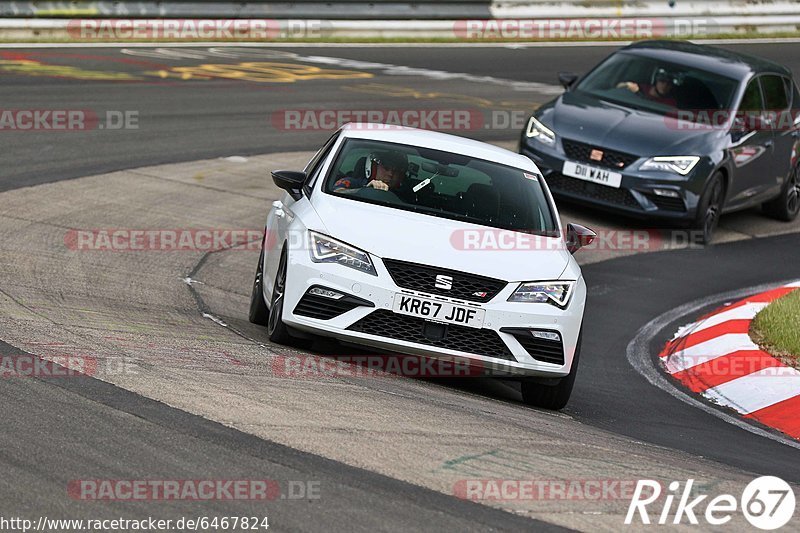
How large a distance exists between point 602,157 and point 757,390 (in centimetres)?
522

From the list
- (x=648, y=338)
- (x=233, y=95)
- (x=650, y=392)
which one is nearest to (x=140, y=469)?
(x=650, y=392)

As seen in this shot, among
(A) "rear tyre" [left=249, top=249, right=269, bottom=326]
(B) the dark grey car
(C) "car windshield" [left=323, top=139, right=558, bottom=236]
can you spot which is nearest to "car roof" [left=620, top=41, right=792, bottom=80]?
(B) the dark grey car

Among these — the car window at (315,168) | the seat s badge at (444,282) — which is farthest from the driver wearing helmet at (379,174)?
the seat s badge at (444,282)

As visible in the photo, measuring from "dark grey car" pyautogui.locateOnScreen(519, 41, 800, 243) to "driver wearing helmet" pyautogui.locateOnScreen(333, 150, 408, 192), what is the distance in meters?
5.49

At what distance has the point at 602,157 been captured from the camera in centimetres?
1427

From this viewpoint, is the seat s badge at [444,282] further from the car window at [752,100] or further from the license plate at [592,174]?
the car window at [752,100]

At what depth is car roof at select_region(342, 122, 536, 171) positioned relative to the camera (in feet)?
31.1

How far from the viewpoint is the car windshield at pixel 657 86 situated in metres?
15.3

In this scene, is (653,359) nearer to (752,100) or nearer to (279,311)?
(279,311)

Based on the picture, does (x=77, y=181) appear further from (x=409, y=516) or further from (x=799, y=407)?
(x=409, y=516)

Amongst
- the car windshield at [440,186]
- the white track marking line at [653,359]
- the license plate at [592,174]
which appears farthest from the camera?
the license plate at [592,174]

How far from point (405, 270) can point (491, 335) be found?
624 millimetres

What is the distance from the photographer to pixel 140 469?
17.5 feet

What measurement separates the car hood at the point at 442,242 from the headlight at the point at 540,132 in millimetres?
6001
